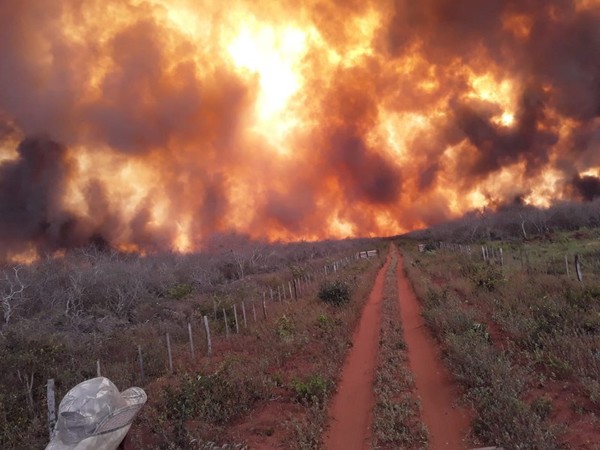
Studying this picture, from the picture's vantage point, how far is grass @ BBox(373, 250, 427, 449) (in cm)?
684

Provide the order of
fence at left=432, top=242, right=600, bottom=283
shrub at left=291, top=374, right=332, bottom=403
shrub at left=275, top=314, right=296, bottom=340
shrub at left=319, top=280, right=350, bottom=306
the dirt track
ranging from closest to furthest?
the dirt track < shrub at left=291, top=374, right=332, bottom=403 < shrub at left=275, top=314, right=296, bottom=340 < fence at left=432, top=242, right=600, bottom=283 < shrub at left=319, top=280, right=350, bottom=306

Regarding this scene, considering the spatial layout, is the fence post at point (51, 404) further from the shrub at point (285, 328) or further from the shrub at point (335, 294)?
the shrub at point (335, 294)

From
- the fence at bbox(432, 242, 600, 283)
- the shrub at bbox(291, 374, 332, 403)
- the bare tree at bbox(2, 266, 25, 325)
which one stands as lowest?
the shrub at bbox(291, 374, 332, 403)

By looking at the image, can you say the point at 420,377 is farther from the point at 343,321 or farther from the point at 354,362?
the point at 343,321

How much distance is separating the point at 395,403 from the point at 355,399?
41.3 inches

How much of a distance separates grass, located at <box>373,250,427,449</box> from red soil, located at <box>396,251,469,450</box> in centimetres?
20

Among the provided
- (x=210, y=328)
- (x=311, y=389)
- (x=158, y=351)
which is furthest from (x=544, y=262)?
(x=158, y=351)

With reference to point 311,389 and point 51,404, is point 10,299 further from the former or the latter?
point 311,389

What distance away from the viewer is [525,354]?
9.27 metres

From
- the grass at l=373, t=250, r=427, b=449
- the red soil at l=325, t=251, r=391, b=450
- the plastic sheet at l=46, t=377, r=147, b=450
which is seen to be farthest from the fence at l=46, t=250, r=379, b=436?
the grass at l=373, t=250, r=427, b=449

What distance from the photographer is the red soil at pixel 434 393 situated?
268 inches

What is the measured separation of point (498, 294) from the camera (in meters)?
16.0

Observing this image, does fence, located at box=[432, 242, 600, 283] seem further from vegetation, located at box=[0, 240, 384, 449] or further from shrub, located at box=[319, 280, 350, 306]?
vegetation, located at box=[0, 240, 384, 449]

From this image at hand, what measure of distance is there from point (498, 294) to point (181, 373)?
518 inches
